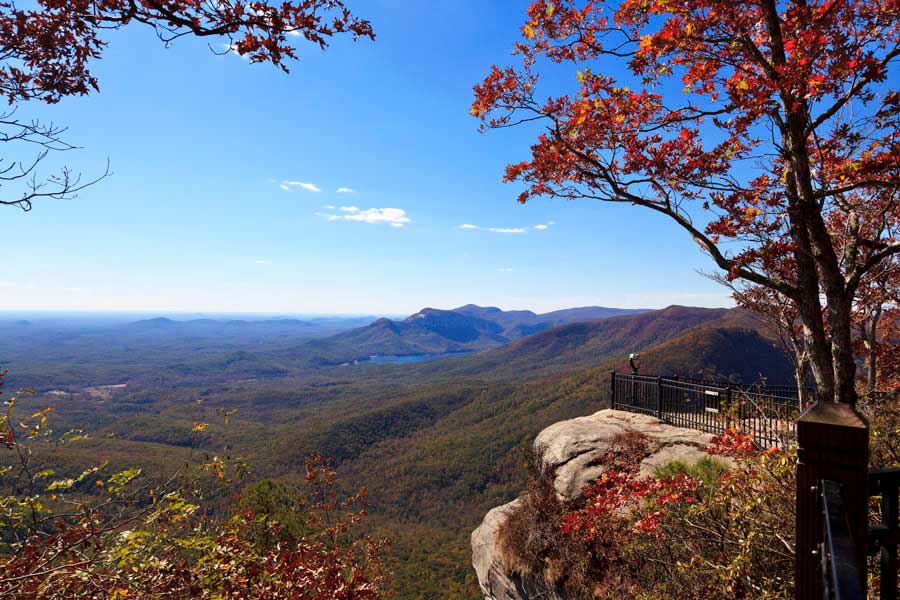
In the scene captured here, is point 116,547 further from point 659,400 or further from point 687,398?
point 659,400

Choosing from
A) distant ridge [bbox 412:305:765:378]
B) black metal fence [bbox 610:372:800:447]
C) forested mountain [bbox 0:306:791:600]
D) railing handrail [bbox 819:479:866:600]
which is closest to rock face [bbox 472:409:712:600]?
black metal fence [bbox 610:372:800:447]

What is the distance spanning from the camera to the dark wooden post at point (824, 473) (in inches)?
69.9

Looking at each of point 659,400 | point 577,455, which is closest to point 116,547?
point 577,455

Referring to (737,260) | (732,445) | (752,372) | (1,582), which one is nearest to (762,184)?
(737,260)

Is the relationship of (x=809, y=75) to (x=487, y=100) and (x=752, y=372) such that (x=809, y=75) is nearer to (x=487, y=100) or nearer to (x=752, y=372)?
(x=487, y=100)

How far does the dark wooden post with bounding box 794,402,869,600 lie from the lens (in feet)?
5.83

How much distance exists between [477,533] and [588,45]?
12.4 meters

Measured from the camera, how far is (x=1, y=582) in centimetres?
320

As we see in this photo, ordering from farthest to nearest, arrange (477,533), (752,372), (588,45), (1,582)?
(752,372)
(477,533)
(588,45)
(1,582)

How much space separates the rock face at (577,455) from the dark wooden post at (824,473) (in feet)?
24.1

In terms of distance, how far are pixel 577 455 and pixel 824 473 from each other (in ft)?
30.0

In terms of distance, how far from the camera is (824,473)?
1876 millimetres

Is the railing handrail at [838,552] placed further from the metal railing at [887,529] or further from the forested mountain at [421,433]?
the forested mountain at [421,433]

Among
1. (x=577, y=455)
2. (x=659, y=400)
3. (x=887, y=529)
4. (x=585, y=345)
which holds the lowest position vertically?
(x=585, y=345)
